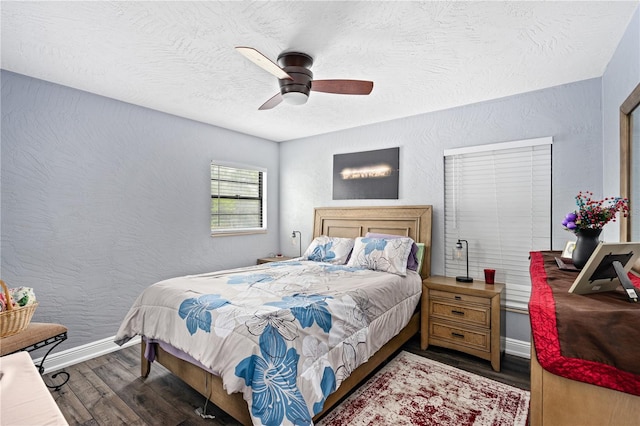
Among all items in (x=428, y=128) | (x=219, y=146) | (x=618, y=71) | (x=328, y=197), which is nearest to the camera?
(x=618, y=71)

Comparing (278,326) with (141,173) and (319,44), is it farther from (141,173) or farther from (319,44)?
(141,173)

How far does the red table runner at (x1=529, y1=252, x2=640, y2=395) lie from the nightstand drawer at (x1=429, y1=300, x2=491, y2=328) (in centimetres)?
182

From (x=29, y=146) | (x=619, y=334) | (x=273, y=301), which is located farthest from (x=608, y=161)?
(x=29, y=146)

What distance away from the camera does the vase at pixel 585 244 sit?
1573mm

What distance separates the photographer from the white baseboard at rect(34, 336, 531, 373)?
271 centimetres

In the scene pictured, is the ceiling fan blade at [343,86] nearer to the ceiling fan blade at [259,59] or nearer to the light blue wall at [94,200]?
the ceiling fan blade at [259,59]

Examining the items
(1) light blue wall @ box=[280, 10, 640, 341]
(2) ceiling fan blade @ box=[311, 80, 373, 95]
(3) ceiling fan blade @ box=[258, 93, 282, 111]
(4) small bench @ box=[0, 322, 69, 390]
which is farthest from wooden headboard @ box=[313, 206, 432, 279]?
(4) small bench @ box=[0, 322, 69, 390]

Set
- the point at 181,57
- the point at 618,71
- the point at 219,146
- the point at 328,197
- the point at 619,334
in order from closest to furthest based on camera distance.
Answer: the point at 619,334, the point at 618,71, the point at 181,57, the point at 219,146, the point at 328,197

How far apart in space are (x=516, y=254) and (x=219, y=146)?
381 cm

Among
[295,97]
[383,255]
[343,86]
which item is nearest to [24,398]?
[295,97]

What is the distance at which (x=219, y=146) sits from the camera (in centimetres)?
420

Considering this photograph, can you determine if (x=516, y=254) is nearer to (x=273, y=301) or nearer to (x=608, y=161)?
(x=608, y=161)

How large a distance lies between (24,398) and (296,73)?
87.4 inches

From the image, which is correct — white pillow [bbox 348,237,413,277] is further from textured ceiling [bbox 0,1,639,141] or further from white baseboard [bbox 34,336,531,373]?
textured ceiling [bbox 0,1,639,141]
